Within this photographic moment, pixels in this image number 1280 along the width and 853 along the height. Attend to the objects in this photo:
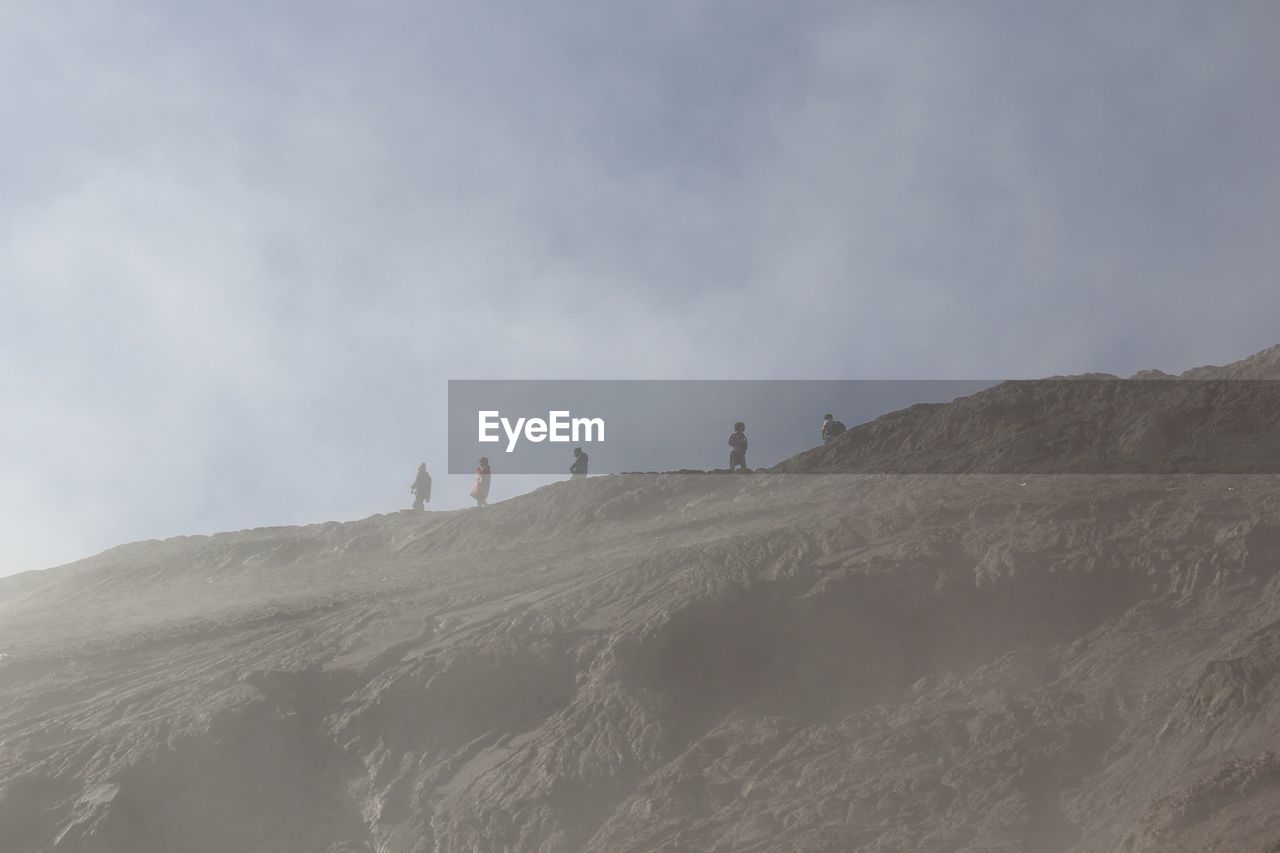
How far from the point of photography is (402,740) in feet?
55.4

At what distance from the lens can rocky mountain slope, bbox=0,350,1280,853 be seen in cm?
1341

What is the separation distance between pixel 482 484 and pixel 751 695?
1458 centimetres

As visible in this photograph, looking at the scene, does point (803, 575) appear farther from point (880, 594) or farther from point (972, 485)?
point (972, 485)

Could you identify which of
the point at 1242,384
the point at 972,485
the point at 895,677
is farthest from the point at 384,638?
the point at 1242,384

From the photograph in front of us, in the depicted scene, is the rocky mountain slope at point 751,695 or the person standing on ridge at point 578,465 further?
the person standing on ridge at point 578,465

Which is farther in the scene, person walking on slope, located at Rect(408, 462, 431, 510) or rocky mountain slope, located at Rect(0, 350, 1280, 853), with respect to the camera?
person walking on slope, located at Rect(408, 462, 431, 510)

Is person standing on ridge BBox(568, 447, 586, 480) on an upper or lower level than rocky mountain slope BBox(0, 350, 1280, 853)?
upper

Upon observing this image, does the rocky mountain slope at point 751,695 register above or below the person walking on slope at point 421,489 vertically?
below

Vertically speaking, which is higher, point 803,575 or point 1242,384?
point 1242,384

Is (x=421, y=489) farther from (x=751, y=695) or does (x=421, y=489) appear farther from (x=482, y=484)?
(x=751, y=695)

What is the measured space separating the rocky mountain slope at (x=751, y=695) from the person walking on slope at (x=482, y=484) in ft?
25.1

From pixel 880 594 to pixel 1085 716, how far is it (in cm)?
371

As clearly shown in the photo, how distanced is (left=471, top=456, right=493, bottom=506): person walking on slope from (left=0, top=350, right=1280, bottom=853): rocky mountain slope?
25.1 feet

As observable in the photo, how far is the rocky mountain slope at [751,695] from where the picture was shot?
13.4m
